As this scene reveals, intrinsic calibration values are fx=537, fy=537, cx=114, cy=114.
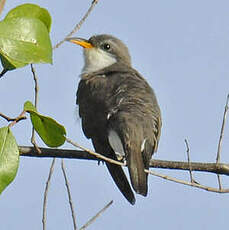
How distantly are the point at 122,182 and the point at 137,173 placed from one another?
44 centimetres

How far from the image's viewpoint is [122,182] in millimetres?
4891

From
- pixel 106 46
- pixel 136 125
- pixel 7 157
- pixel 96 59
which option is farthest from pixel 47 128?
pixel 106 46

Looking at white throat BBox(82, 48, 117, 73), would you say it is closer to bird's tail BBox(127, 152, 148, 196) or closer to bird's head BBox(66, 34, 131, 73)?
bird's head BBox(66, 34, 131, 73)

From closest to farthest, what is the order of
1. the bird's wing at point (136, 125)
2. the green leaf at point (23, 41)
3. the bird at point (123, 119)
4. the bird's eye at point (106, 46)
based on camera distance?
the green leaf at point (23, 41)
the bird's wing at point (136, 125)
the bird at point (123, 119)
the bird's eye at point (106, 46)

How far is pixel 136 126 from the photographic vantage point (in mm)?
5043

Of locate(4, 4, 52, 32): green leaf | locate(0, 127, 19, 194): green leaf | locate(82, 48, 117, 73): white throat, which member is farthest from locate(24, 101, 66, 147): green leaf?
locate(82, 48, 117, 73): white throat

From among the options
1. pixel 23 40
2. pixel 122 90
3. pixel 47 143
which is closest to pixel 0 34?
pixel 23 40

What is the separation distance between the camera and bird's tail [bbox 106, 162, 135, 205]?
482 centimetres

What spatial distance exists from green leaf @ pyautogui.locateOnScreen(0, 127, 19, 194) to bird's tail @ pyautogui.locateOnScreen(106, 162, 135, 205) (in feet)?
8.78

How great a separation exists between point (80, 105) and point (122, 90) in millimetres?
542

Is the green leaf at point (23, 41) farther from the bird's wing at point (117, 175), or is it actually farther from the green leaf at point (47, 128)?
the bird's wing at point (117, 175)

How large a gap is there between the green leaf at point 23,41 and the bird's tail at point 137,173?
235 centimetres

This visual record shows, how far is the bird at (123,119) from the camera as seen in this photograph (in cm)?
475

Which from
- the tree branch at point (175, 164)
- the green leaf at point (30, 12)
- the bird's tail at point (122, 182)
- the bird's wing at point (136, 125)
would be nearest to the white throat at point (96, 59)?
the bird's wing at point (136, 125)
